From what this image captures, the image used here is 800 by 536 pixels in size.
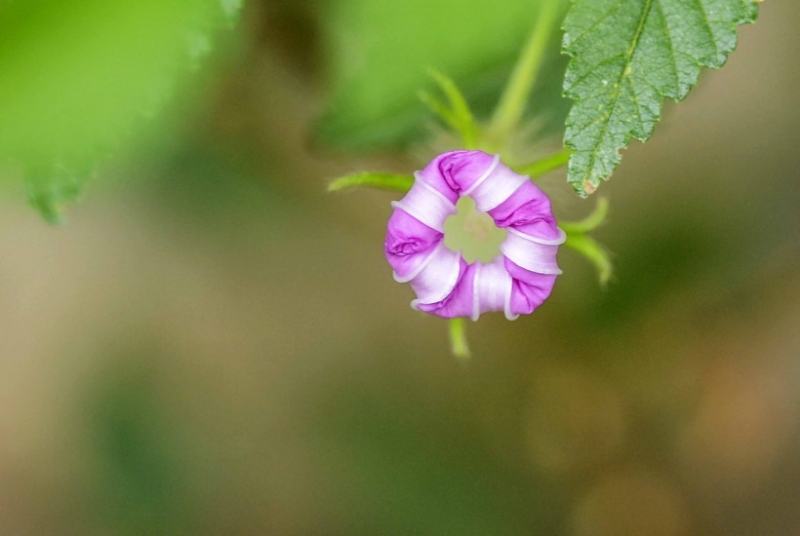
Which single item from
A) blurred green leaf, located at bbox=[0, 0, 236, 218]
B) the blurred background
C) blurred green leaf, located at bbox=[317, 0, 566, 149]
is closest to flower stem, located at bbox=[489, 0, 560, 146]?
blurred green leaf, located at bbox=[317, 0, 566, 149]

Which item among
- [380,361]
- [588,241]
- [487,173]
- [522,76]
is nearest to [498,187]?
[487,173]

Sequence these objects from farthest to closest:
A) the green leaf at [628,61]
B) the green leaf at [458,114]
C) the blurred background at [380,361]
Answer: the blurred background at [380,361], the green leaf at [458,114], the green leaf at [628,61]

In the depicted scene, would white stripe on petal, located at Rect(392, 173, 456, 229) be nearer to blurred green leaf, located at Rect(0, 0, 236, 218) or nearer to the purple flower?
the purple flower

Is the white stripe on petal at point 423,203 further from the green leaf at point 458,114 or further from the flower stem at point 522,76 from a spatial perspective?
the flower stem at point 522,76

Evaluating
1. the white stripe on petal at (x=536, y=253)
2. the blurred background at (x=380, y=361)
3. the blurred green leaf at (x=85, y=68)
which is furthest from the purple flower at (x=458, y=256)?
the blurred background at (x=380, y=361)

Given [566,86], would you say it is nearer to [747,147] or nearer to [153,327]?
[747,147]

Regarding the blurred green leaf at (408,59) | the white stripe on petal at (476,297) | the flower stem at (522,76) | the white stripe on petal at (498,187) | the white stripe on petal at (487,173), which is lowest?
the white stripe on petal at (476,297)
